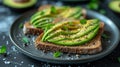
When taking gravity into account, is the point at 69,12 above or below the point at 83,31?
above

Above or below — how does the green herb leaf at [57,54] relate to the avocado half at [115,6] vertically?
below

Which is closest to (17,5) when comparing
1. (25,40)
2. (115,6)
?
(25,40)

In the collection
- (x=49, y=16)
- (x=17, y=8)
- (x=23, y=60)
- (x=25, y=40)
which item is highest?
(x=17, y=8)

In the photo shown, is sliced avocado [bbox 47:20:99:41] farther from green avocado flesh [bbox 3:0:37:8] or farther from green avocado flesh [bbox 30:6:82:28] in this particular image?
green avocado flesh [bbox 3:0:37:8]

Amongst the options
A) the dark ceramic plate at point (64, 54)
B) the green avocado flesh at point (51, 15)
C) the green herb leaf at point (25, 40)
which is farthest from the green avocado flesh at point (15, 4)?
the green herb leaf at point (25, 40)

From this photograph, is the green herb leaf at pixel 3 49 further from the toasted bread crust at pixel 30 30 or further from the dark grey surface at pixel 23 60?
the toasted bread crust at pixel 30 30

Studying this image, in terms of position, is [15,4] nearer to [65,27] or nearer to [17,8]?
[17,8]
